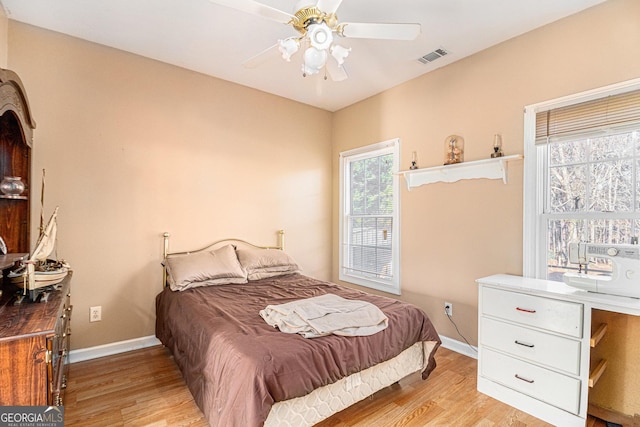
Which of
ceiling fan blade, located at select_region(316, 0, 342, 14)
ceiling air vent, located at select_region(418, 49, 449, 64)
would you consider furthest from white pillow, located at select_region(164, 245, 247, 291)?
ceiling air vent, located at select_region(418, 49, 449, 64)

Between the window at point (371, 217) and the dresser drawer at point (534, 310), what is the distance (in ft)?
4.26

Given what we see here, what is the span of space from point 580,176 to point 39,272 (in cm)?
353

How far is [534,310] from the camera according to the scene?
6.73ft

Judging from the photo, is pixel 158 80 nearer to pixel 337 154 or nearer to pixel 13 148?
pixel 13 148

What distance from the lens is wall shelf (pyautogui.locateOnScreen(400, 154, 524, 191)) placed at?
2621 mm

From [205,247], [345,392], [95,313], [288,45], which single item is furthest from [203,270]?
[288,45]

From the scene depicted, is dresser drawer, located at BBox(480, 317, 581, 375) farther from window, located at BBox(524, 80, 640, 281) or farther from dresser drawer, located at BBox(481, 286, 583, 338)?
window, located at BBox(524, 80, 640, 281)

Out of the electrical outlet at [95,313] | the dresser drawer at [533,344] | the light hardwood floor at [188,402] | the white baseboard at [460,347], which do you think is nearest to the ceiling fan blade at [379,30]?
the dresser drawer at [533,344]

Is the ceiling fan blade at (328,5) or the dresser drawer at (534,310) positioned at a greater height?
the ceiling fan blade at (328,5)

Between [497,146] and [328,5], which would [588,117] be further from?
[328,5]

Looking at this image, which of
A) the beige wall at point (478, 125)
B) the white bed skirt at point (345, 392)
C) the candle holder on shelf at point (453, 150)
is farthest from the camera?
the candle holder on shelf at point (453, 150)

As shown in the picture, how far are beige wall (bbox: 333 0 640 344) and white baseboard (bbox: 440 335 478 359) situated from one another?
86mm

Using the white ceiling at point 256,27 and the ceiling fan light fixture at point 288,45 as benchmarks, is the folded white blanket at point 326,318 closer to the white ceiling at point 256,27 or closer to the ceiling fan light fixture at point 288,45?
the ceiling fan light fixture at point 288,45

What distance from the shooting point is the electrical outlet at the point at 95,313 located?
8.93ft
